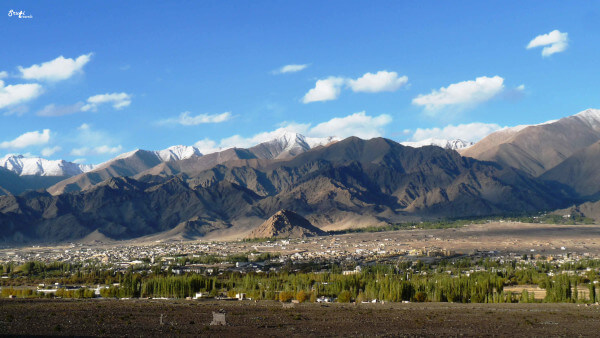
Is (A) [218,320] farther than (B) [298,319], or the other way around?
(B) [298,319]

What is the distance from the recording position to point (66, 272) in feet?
504

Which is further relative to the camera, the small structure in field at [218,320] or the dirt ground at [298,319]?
the small structure in field at [218,320]

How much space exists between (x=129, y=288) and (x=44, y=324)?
4178cm

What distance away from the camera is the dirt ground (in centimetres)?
5725

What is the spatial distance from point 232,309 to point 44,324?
23573 millimetres

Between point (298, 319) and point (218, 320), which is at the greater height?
point (218, 320)

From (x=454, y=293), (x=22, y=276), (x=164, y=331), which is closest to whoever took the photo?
(x=164, y=331)

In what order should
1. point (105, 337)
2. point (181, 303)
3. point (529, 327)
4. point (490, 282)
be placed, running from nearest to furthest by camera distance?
point (105, 337), point (529, 327), point (181, 303), point (490, 282)

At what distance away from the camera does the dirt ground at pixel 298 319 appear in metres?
57.2

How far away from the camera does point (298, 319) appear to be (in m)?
67.4

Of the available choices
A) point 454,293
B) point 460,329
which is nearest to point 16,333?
point 460,329

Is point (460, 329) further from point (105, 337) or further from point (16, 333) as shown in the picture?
point (16, 333)

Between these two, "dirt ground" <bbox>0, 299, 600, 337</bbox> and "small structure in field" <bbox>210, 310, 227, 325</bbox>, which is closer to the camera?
"dirt ground" <bbox>0, 299, 600, 337</bbox>

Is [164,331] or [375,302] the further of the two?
[375,302]
